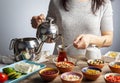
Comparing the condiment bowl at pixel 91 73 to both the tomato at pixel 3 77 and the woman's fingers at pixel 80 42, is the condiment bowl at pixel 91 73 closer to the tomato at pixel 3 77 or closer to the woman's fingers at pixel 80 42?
the woman's fingers at pixel 80 42

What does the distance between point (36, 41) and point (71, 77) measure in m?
0.41

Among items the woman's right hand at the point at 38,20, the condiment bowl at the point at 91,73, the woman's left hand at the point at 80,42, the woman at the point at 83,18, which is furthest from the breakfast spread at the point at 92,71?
the woman's right hand at the point at 38,20

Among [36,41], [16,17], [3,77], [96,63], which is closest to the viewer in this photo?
[3,77]

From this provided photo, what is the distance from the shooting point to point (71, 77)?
1.29m

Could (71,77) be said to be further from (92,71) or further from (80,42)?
(80,42)

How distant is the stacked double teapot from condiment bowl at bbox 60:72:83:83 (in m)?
0.33

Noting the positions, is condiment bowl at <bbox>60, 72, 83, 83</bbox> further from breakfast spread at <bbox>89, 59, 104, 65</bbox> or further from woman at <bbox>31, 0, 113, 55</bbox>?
woman at <bbox>31, 0, 113, 55</bbox>

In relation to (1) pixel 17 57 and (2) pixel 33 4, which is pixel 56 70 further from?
(2) pixel 33 4

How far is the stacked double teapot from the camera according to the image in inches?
60.6

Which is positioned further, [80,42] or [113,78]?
[80,42]

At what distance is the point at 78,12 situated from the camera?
185 centimetres

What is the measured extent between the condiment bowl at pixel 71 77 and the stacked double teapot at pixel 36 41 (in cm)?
33

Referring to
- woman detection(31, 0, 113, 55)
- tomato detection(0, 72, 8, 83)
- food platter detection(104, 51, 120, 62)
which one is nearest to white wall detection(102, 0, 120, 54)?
woman detection(31, 0, 113, 55)

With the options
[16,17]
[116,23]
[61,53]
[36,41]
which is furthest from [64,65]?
[116,23]
